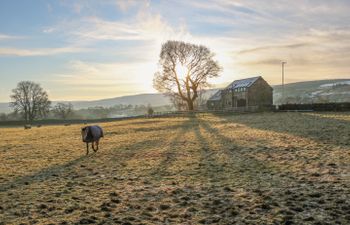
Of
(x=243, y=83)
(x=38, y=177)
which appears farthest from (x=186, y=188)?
(x=243, y=83)

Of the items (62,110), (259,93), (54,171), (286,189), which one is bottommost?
(54,171)

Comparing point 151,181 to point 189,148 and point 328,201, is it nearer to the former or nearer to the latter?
point 328,201

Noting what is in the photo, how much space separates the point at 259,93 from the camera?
80.2 m

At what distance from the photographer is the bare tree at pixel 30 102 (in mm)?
88938

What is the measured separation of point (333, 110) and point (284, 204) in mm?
55903

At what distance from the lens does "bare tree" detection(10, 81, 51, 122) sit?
292ft

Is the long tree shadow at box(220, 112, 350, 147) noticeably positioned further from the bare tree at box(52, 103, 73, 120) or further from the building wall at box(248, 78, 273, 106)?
the bare tree at box(52, 103, 73, 120)

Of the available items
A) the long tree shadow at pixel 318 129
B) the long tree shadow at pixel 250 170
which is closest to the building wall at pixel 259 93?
the long tree shadow at pixel 318 129

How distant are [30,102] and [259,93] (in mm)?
68899

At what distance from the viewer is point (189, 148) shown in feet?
62.1

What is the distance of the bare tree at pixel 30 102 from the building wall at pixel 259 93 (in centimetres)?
6139

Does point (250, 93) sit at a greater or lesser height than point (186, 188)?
greater

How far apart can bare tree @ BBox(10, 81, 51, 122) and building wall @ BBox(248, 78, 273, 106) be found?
2417 inches

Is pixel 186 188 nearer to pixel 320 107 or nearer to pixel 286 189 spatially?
pixel 286 189
